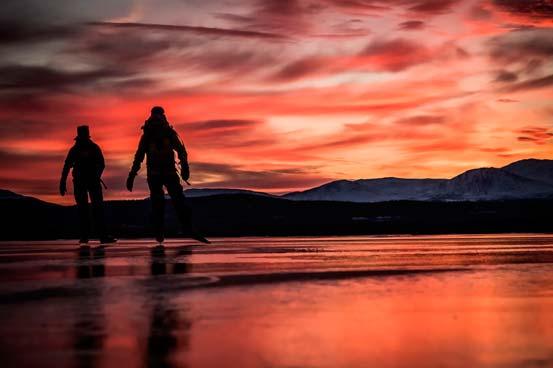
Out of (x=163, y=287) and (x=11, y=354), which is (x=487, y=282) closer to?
(x=163, y=287)

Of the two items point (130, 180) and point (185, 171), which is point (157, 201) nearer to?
point (130, 180)

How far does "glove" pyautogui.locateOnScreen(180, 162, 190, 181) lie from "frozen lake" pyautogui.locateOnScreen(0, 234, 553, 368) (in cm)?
851

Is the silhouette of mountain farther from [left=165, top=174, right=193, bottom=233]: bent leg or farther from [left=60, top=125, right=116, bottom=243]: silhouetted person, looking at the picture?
[left=165, top=174, right=193, bottom=233]: bent leg

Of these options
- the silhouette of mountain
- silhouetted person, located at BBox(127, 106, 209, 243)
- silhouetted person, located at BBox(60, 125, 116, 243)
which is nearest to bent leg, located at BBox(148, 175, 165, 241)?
silhouetted person, located at BBox(127, 106, 209, 243)

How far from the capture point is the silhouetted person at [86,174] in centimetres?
2139

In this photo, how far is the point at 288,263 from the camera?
41.7 feet

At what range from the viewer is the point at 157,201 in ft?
66.1

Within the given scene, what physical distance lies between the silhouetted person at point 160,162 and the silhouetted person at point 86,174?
5.16ft

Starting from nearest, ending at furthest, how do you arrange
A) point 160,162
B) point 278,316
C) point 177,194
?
point 278,316 < point 160,162 < point 177,194

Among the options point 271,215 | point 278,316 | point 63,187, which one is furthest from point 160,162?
point 271,215

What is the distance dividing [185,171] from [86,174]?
2610mm

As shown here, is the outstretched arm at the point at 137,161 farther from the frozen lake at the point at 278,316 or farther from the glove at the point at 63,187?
the frozen lake at the point at 278,316

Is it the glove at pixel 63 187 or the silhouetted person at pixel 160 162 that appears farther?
the glove at pixel 63 187

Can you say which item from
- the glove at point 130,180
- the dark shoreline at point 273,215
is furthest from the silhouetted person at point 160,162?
the dark shoreline at point 273,215
